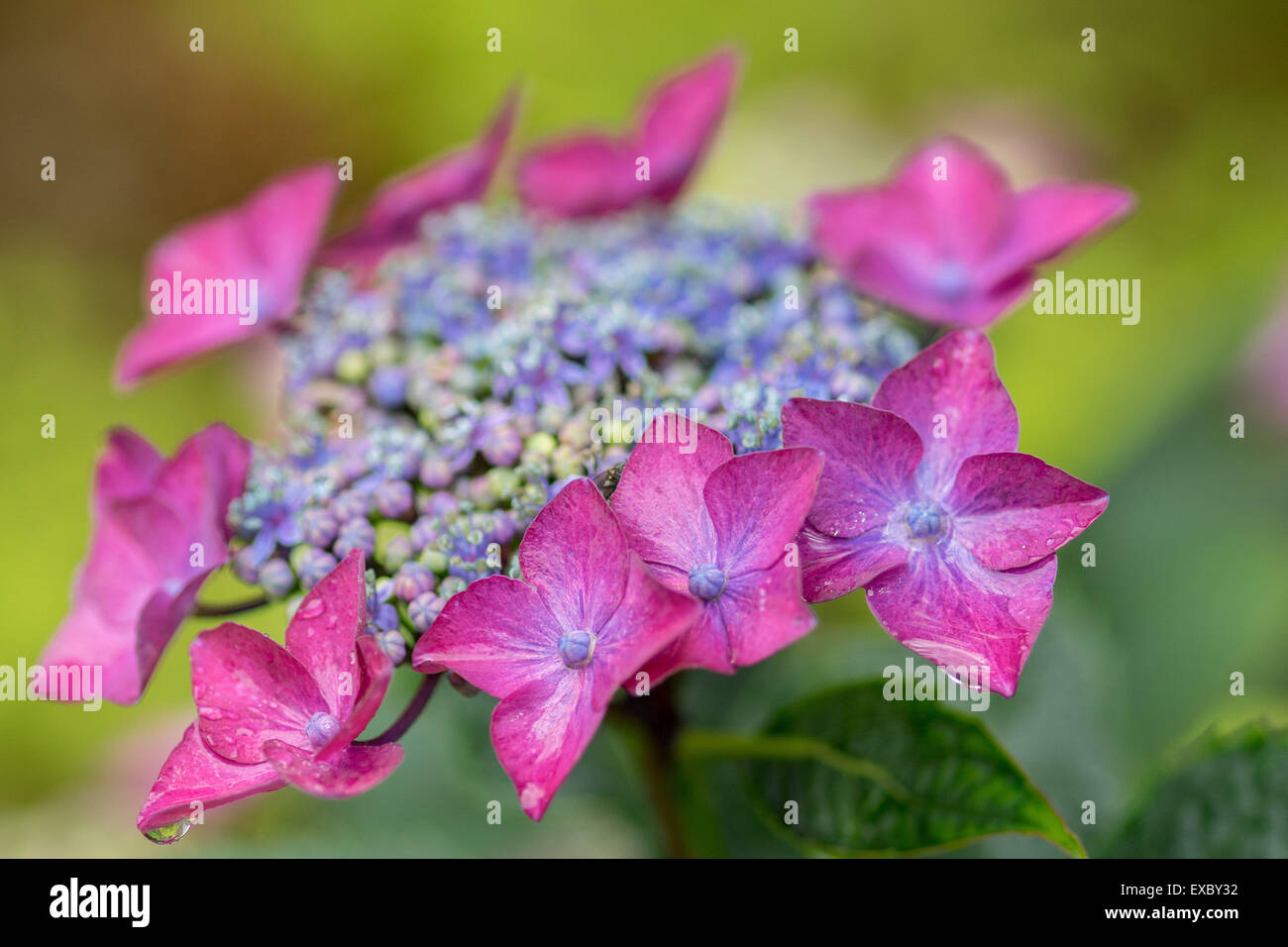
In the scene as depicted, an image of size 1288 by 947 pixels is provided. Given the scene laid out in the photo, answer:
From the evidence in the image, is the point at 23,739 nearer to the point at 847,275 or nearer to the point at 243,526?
the point at 243,526

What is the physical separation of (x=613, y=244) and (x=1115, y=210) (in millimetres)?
495

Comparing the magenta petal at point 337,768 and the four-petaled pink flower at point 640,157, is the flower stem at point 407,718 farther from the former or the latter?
the four-petaled pink flower at point 640,157

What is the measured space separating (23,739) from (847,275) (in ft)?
5.92

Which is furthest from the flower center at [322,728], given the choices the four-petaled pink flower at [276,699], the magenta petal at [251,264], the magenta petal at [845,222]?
the magenta petal at [845,222]

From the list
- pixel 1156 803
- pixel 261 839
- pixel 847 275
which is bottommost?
pixel 261 839

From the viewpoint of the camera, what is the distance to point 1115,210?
3.37ft

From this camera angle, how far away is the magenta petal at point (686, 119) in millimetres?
1217

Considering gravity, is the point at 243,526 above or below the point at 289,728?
above
